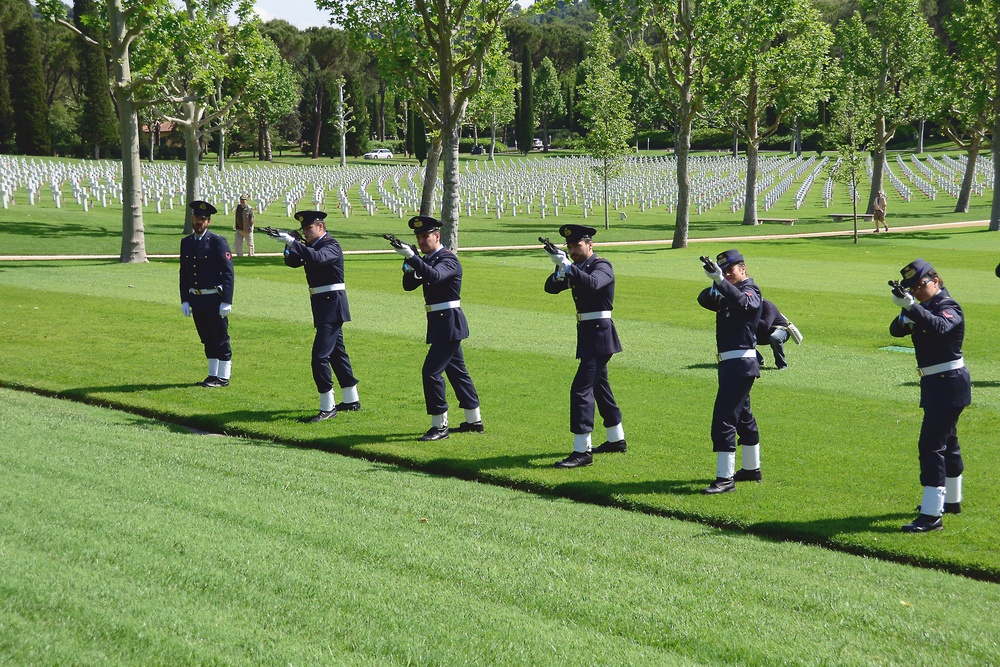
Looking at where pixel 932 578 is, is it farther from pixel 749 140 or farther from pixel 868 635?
pixel 749 140

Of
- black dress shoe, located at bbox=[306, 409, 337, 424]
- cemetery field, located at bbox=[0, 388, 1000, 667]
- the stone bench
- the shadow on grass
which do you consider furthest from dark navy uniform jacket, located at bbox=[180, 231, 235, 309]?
the stone bench

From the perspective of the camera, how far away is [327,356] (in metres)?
11.4

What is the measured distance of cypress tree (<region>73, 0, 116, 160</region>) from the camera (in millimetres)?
75125

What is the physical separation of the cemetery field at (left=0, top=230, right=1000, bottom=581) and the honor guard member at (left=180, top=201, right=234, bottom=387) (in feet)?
1.41

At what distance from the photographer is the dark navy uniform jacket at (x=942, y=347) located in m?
7.84

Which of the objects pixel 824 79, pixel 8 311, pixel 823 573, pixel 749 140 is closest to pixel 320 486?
pixel 823 573

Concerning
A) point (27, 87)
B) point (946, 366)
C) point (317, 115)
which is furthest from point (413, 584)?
point (317, 115)

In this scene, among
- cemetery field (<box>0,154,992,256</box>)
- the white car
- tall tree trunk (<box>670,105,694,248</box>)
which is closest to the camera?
cemetery field (<box>0,154,992,256</box>)

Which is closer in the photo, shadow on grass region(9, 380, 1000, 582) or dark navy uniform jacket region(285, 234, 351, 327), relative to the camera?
shadow on grass region(9, 380, 1000, 582)

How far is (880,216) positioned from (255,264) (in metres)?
26.4

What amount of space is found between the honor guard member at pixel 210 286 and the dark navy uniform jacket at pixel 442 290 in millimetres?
3615

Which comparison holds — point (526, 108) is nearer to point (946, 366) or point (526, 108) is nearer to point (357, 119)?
point (357, 119)

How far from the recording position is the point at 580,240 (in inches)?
379

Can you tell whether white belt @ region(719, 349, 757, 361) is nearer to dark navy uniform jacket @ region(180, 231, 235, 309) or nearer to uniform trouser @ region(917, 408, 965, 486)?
uniform trouser @ region(917, 408, 965, 486)
